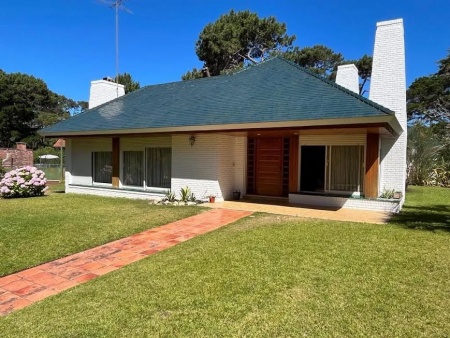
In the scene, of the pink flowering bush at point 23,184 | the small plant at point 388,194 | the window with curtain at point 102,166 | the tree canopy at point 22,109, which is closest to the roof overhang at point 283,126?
the window with curtain at point 102,166

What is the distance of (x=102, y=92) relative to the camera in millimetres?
21234

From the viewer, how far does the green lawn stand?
12.1ft

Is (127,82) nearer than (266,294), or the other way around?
(266,294)

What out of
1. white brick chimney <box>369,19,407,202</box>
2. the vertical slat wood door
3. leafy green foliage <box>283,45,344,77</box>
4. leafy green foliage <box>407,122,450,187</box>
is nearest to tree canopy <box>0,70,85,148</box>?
leafy green foliage <box>283,45,344,77</box>

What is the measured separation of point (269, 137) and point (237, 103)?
2.16 m

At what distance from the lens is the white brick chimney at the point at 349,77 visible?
15680mm

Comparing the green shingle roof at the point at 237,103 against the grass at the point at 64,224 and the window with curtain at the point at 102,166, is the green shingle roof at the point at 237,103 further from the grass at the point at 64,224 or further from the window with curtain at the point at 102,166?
the grass at the point at 64,224

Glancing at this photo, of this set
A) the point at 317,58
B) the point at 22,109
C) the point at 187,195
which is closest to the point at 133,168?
the point at 187,195

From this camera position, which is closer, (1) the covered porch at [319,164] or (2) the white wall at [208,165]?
(1) the covered porch at [319,164]

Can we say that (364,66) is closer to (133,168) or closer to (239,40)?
(239,40)

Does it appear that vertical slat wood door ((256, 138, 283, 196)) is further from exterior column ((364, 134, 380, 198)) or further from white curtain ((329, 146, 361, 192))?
exterior column ((364, 134, 380, 198))

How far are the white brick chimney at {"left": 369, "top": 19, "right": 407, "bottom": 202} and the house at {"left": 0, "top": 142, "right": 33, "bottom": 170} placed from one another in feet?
101

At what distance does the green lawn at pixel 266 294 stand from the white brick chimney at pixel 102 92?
17053 millimetres

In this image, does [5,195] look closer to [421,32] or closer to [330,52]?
[421,32]
